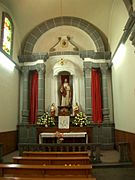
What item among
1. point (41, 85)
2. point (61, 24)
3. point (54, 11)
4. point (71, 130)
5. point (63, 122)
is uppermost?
point (54, 11)

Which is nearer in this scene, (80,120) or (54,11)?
(80,120)

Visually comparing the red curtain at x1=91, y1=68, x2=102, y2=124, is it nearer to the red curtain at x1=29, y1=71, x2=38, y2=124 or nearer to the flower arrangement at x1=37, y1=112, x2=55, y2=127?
the flower arrangement at x1=37, y1=112, x2=55, y2=127

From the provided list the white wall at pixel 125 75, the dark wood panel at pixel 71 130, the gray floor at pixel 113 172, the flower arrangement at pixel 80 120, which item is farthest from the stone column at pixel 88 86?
the gray floor at pixel 113 172

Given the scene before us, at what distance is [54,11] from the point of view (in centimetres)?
953

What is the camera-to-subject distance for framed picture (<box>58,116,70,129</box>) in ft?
30.1

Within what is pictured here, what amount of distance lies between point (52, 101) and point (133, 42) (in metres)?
5.66

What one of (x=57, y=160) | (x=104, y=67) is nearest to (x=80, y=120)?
(x=104, y=67)

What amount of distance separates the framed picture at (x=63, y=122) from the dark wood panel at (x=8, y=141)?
2061 millimetres

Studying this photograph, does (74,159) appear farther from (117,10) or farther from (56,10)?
(56,10)

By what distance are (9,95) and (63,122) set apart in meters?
2.68

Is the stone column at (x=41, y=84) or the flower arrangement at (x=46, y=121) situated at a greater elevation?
the stone column at (x=41, y=84)

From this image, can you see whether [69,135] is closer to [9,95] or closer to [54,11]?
[9,95]

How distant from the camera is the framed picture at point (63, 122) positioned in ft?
30.1

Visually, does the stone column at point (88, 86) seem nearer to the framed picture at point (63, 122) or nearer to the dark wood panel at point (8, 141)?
the framed picture at point (63, 122)
